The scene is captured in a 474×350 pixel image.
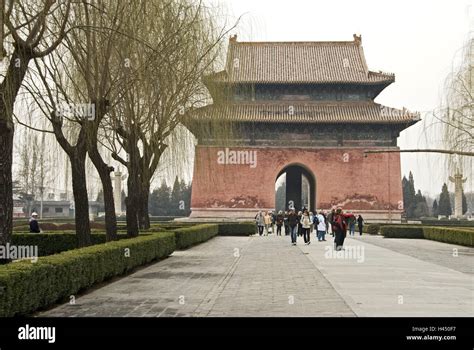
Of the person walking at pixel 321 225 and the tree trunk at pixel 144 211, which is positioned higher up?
the tree trunk at pixel 144 211

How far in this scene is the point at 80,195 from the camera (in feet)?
40.5

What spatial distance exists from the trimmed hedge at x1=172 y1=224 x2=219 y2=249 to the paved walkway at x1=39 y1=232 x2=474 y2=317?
3059 millimetres

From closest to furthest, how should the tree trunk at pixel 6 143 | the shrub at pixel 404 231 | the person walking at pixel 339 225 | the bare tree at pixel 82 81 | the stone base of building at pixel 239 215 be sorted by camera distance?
the tree trunk at pixel 6 143, the bare tree at pixel 82 81, the person walking at pixel 339 225, the shrub at pixel 404 231, the stone base of building at pixel 239 215

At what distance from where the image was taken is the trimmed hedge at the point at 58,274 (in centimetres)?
673

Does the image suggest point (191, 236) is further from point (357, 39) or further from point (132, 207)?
point (357, 39)

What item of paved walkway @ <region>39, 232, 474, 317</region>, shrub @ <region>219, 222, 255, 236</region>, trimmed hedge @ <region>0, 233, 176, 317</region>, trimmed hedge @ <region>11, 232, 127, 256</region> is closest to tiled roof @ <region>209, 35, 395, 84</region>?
shrub @ <region>219, 222, 255, 236</region>

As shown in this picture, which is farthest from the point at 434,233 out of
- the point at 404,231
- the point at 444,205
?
the point at 444,205

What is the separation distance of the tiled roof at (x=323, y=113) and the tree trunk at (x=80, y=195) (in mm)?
22168

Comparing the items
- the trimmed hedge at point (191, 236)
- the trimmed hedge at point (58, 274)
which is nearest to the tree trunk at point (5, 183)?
the trimmed hedge at point (58, 274)

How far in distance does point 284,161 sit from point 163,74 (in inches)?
944

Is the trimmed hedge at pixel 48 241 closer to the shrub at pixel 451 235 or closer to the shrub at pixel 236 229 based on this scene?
the shrub at pixel 451 235
